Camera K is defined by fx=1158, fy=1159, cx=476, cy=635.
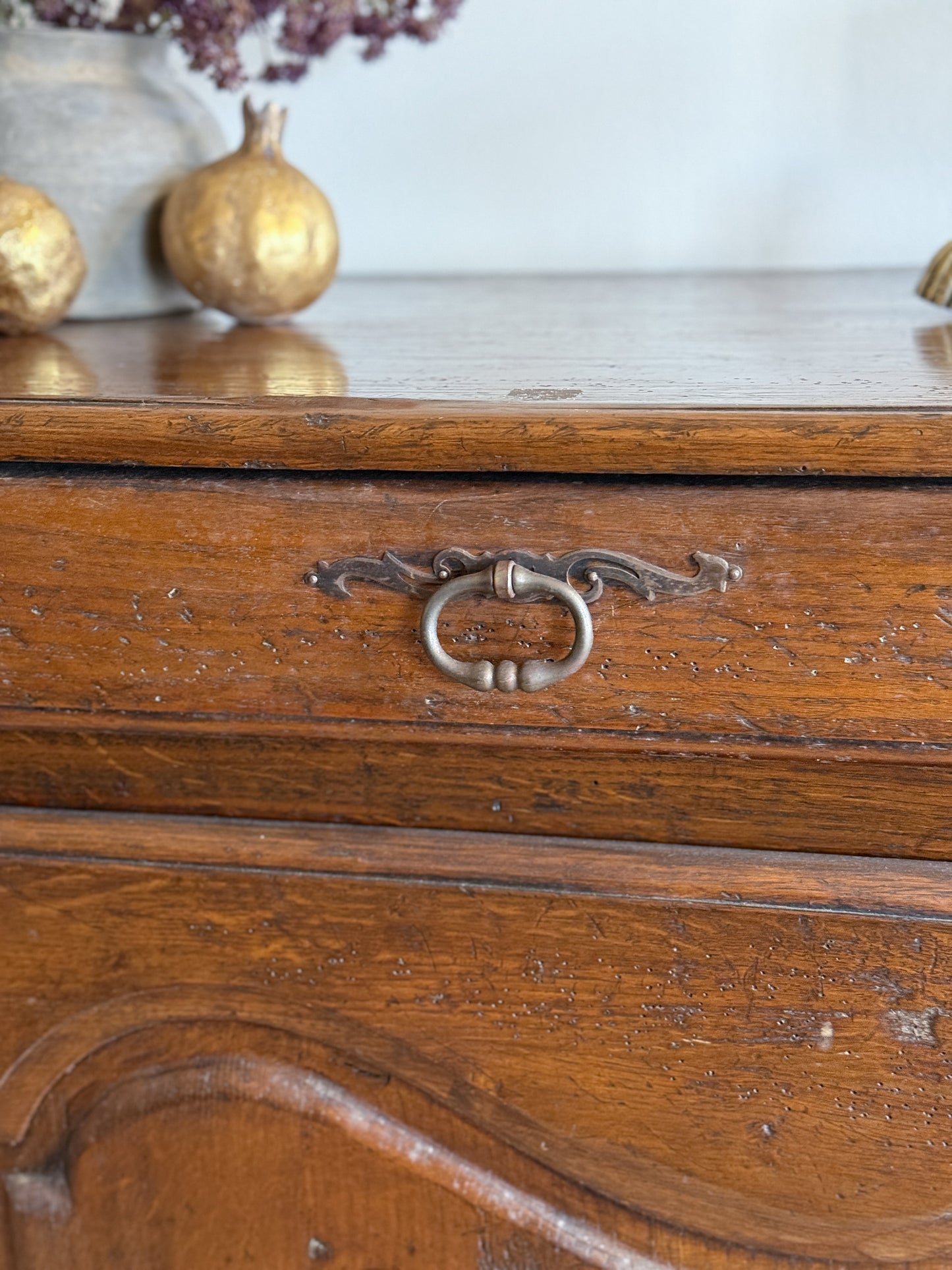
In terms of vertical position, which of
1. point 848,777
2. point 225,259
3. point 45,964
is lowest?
point 45,964

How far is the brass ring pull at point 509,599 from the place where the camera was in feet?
1.25

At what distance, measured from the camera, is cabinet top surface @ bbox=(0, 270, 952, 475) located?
0.36 meters

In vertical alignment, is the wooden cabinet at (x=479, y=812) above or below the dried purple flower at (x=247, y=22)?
below

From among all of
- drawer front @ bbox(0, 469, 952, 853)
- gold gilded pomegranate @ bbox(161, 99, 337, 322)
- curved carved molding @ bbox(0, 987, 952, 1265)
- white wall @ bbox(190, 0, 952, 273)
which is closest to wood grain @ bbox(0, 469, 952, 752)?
drawer front @ bbox(0, 469, 952, 853)

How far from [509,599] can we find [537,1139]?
23cm

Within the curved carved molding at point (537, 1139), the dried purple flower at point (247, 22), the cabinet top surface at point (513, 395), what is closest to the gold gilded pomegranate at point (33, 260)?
the cabinet top surface at point (513, 395)

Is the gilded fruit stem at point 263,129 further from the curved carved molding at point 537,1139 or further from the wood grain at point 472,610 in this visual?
the curved carved molding at point 537,1139

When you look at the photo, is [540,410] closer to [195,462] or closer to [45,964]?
[195,462]

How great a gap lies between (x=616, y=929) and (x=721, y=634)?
0.41ft

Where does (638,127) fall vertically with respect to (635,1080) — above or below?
above

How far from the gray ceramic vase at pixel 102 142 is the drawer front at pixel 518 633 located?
0.29 meters

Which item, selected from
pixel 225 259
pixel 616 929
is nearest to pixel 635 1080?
pixel 616 929

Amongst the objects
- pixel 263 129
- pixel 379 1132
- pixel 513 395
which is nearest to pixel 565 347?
pixel 513 395

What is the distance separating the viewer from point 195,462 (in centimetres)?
40
